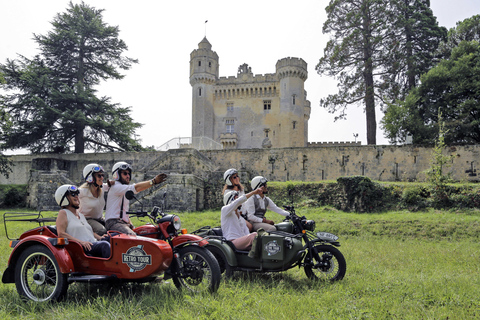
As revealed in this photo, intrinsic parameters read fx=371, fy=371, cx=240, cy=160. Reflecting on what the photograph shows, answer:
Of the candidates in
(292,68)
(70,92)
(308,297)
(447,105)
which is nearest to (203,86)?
(292,68)

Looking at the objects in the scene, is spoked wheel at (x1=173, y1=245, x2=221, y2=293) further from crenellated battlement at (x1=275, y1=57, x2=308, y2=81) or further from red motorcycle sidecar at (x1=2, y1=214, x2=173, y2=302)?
crenellated battlement at (x1=275, y1=57, x2=308, y2=81)

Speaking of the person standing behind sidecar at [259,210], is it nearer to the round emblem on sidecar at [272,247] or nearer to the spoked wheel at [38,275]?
→ the round emblem on sidecar at [272,247]

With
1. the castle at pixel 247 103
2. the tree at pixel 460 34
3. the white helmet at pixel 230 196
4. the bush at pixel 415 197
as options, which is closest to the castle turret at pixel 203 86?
the castle at pixel 247 103

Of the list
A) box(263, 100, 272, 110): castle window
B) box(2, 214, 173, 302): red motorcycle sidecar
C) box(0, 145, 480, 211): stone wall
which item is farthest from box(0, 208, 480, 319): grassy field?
box(263, 100, 272, 110): castle window

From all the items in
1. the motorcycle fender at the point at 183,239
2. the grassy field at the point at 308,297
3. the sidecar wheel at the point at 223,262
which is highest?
the motorcycle fender at the point at 183,239

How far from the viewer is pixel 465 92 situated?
22.8m

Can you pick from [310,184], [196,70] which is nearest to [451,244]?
[310,184]

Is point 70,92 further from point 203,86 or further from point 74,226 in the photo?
point 74,226

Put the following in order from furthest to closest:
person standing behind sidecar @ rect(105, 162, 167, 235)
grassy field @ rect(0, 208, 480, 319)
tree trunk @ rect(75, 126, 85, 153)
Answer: tree trunk @ rect(75, 126, 85, 153)
person standing behind sidecar @ rect(105, 162, 167, 235)
grassy field @ rect(0, 208, 480, 319)

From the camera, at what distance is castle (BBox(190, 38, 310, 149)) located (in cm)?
4288

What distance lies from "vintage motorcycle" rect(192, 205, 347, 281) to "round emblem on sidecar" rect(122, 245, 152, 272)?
1299mm

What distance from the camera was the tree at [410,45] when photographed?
1006 inches

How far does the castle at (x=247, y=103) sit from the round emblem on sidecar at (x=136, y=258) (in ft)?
125

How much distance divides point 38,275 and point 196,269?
206 cm
